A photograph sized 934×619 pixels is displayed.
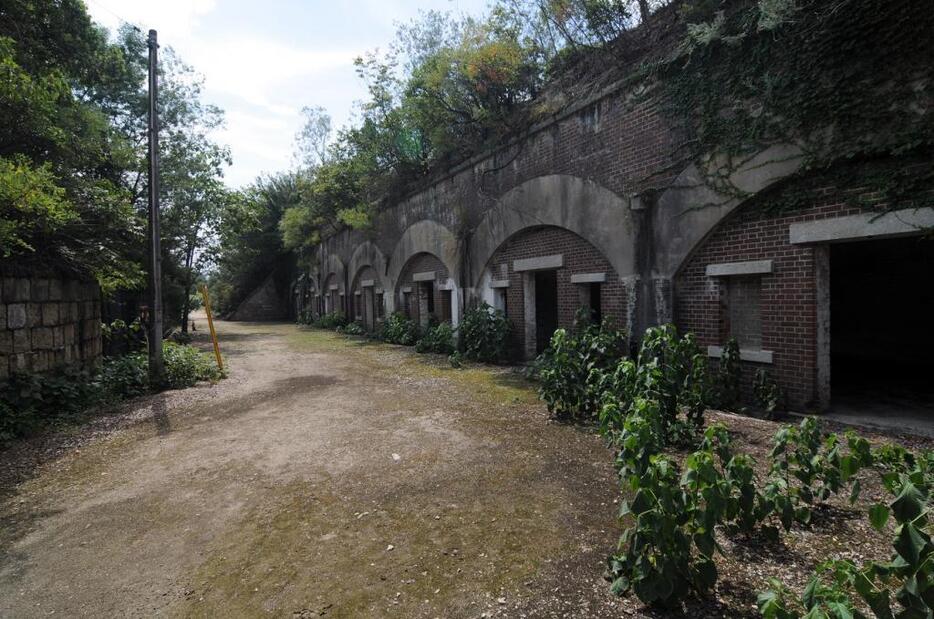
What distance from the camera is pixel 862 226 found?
201 inches

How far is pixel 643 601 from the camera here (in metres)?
2.43

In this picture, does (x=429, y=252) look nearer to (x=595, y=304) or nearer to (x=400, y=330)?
(x=400, y=330)

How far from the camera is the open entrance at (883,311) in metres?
8.78

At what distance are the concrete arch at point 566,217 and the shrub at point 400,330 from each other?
393cm

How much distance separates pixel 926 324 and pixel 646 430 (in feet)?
33.5

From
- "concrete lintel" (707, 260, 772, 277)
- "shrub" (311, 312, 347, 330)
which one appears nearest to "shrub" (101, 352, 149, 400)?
"concrete lintel" (707, 260, 772, 277)

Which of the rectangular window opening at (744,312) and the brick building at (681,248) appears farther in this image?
the rectangular window opening at (744,312)

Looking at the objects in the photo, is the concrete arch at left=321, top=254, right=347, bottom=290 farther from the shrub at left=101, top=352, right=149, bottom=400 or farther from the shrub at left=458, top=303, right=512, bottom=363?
the shrub at left=101, top=352, right=149, bottom=400

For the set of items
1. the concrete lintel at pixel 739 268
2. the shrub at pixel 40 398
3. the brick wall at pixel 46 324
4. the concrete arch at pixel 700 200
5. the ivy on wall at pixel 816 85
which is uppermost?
the ivy on wall at pixel 816 85

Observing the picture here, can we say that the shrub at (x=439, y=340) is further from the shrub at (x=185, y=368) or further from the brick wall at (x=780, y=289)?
the brick wall at (x=780, y=289)

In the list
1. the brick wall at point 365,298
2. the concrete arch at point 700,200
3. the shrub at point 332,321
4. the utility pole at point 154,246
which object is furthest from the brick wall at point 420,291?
the concrete arch at point 700,200

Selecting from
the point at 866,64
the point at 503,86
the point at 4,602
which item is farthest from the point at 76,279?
the point at 866,64

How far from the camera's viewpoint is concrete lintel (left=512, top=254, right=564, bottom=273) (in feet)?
30.2

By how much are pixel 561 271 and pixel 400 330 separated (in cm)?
728
